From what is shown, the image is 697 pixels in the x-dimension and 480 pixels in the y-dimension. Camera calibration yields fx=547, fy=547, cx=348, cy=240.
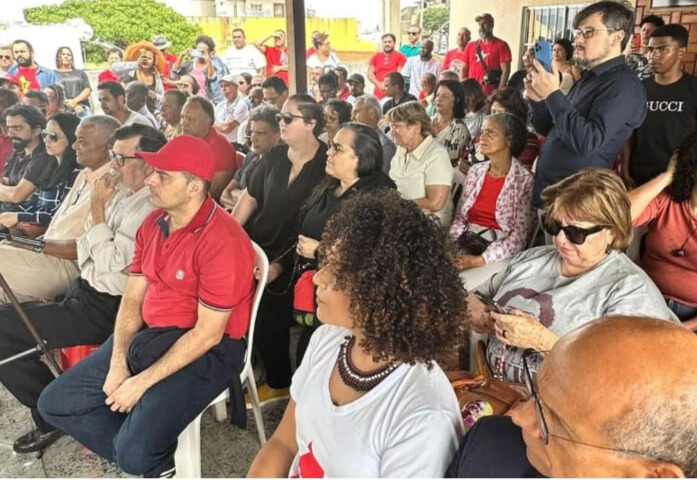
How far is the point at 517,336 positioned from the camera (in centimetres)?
146

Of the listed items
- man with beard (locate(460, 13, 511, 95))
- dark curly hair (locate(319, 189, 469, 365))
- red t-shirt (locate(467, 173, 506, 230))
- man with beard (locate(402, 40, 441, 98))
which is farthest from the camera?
man with beard (locate(402, 40, 441, 98))

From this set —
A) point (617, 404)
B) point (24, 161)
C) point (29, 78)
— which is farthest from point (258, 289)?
point (29, 78)

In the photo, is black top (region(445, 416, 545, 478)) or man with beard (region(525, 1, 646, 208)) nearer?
black top (region(445, 416, 545, 478))

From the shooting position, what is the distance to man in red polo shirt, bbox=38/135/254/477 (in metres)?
1.59

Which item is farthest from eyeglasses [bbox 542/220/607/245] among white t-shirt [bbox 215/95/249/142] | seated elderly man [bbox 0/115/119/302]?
white t-shirt [bbox 215/95/249/142]

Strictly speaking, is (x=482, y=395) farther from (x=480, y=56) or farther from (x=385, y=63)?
(x=385, y=63)

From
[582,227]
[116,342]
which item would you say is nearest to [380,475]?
[582,227]

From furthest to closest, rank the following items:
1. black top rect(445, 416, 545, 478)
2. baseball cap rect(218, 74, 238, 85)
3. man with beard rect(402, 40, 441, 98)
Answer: man with beard rect(402, 40, 441, 98)
baseball cap rect(218, 74, 238, 85)
black top rect(445, 416, 545, 478)

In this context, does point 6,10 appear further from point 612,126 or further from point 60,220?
point 612,126

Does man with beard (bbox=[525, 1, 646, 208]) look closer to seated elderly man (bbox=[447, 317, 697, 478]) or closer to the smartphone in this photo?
the smartphone

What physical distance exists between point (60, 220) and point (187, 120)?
1.11 metres

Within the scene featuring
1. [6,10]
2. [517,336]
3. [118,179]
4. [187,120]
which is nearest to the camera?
[517,336]

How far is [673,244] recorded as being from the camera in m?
1.82

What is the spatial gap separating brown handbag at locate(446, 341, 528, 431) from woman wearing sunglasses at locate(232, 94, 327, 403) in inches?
41.4
